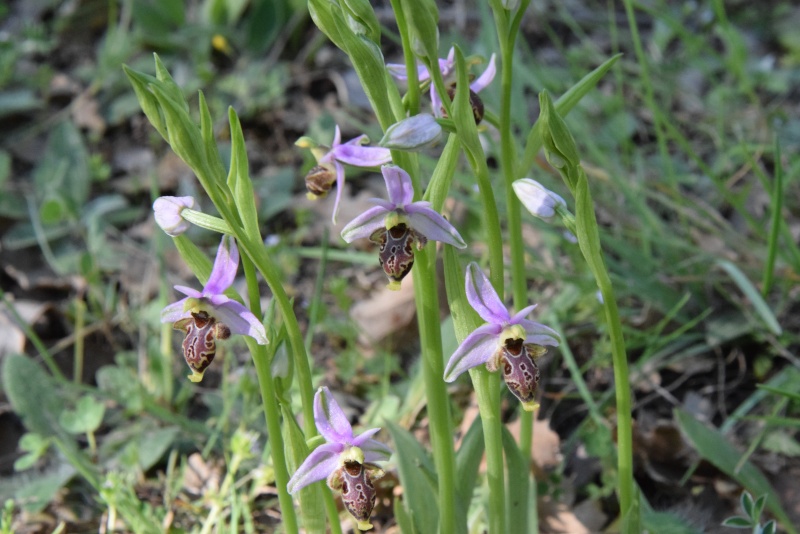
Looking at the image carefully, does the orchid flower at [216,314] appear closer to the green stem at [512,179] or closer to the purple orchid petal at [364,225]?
the purple orchid petal at [364,225]

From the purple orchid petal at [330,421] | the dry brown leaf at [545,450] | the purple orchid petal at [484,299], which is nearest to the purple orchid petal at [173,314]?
the purple orchid petal at [330,421]

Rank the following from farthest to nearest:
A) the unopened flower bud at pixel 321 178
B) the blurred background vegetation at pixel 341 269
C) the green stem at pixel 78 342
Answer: the green stem at pixel 78 342 → the blurred background vegetation at pixel 341 269 → the unopened flower bud at pixel 321 178

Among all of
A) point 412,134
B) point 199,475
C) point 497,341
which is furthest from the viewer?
point 199,475

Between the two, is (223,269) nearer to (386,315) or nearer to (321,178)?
(321,178)

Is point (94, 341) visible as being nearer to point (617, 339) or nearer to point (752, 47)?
point (617, 339)

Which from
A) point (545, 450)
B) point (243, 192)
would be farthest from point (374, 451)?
point (545, 450)

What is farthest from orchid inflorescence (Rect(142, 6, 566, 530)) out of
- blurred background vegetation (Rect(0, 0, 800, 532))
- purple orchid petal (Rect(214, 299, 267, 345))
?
blurred background vegetation (Rect(0, 0, 800, 532))

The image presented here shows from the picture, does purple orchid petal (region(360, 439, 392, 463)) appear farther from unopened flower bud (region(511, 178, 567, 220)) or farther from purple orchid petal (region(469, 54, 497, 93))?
purple orchid petal (region(469, 54, 497, 93))
